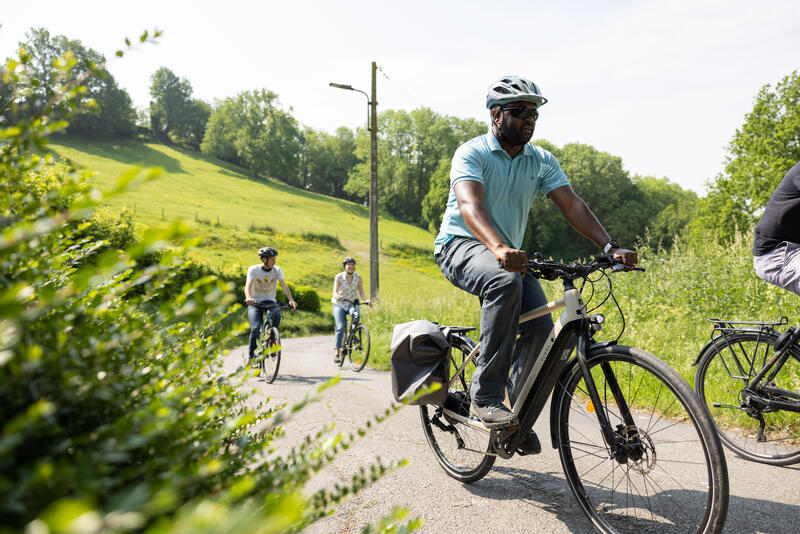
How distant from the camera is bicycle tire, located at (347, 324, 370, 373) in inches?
382

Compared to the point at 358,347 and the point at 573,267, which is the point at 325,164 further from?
Answer: the point at 573,267

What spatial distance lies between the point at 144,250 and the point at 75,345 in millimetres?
364

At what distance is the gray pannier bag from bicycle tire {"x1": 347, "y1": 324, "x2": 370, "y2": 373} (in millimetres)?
6106

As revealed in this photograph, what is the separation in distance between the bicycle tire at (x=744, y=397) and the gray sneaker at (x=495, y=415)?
2069 millimetres

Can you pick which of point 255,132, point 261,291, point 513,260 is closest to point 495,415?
point 513,260

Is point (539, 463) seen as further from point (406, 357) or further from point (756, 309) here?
point (756, 309)

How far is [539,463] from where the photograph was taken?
379cm

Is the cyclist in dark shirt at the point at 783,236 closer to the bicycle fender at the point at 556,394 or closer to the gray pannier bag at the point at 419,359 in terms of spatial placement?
the bicycle fender at the point at 556,394

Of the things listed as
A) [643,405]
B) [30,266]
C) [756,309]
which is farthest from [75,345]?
[756,309]

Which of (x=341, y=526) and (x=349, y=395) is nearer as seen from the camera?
(x=341, y=526)

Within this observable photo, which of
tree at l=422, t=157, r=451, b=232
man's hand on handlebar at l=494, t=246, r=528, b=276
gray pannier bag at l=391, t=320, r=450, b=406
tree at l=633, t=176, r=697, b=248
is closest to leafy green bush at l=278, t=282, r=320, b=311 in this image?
gray pannier bag at l=391, t=320, r=450, b=406

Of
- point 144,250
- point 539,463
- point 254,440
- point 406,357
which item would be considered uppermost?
point 144,250

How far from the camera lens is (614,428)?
9.11 ft

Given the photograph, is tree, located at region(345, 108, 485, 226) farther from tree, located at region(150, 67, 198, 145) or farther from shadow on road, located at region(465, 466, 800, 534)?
shadow on road, located at region(465, 466, 800, 534)
